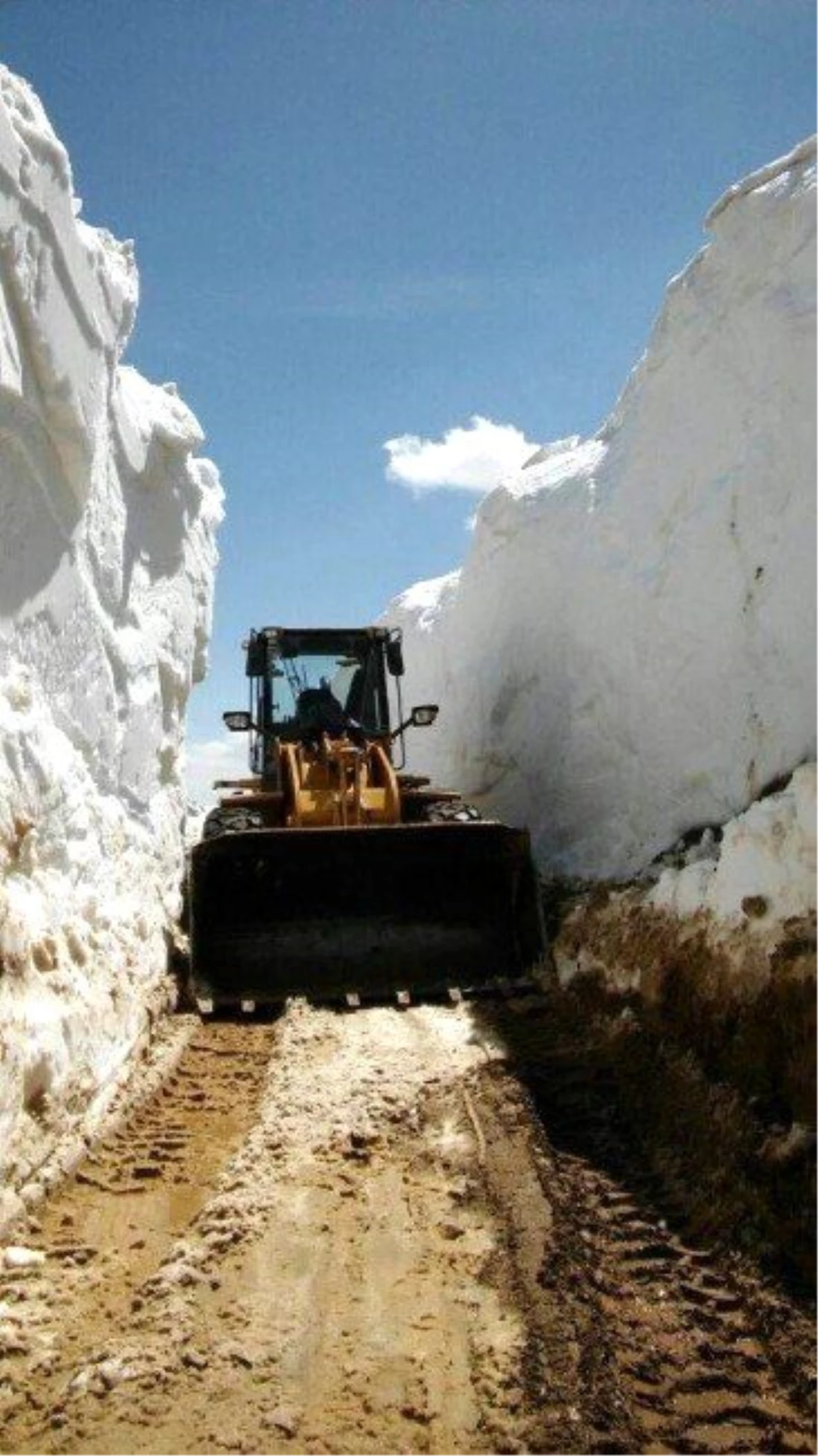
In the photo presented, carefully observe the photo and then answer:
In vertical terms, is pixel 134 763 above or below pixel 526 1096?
above

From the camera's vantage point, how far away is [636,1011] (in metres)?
5.95

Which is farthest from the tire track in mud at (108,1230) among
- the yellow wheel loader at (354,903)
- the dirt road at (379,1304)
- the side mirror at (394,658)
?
the side mirror at (394,658)

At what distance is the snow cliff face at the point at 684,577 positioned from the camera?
6.71m

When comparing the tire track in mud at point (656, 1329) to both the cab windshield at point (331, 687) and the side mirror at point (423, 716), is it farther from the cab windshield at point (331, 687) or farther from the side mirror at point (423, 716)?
the cab windshield at point (331, 687)

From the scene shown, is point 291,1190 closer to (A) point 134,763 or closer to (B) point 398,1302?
(B) point 398,1302

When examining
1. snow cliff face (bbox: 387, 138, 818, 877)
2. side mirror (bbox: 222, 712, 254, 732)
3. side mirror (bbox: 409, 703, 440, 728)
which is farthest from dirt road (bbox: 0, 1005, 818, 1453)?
side mirror (bbox: 409, 703, 440, 728)

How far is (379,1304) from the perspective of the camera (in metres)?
3.03

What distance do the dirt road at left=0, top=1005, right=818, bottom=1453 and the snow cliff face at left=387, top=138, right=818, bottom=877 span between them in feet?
11.6

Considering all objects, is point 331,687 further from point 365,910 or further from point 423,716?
point 365,910

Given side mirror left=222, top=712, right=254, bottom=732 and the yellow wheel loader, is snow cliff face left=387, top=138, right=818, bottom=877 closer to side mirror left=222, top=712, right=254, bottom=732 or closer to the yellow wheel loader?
the yellow wheel loader

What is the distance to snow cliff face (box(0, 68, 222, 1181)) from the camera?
4.06m

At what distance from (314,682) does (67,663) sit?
494cm

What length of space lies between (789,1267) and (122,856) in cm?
429

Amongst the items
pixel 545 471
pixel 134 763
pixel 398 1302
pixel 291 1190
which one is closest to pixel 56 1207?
pixel 291 1190
